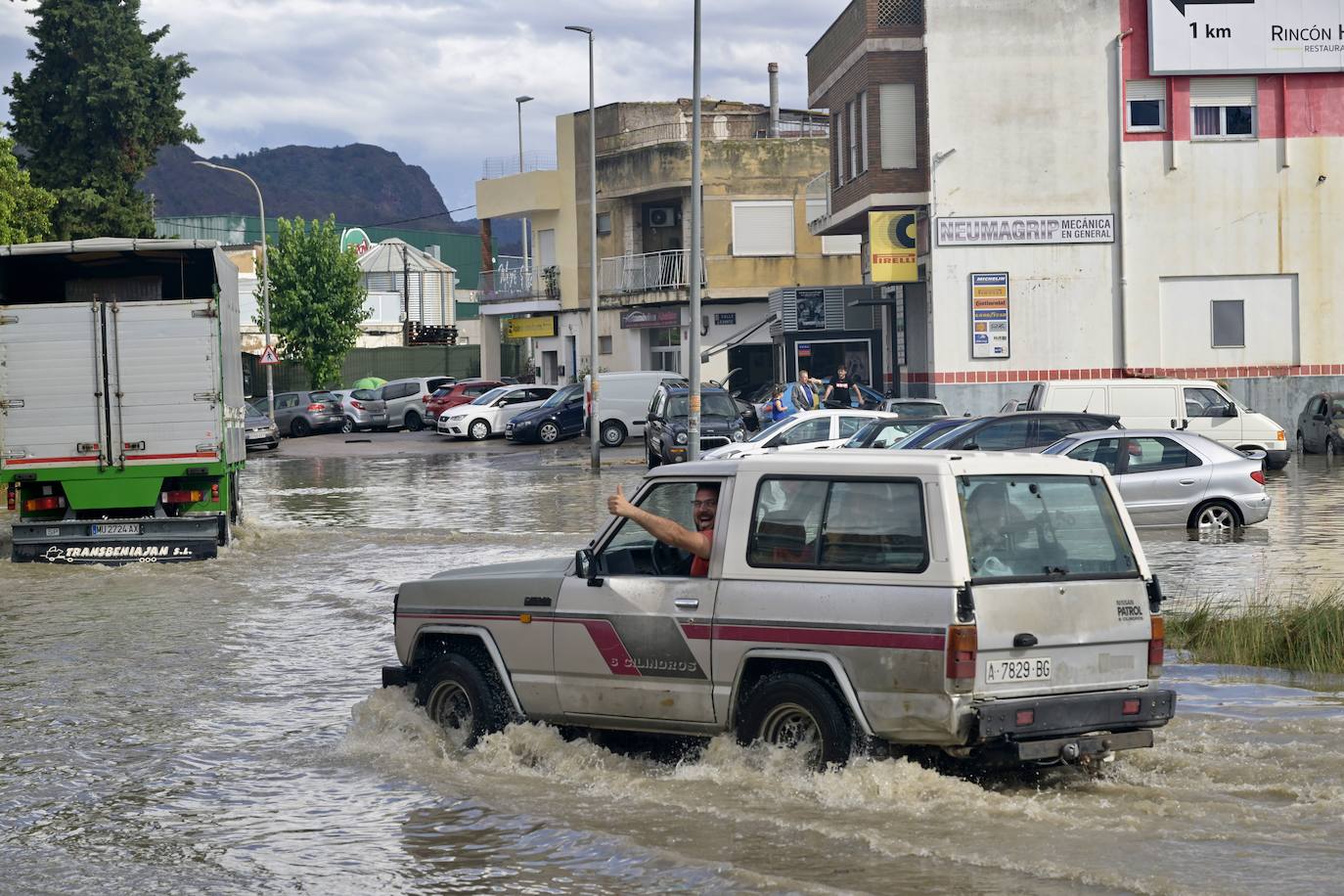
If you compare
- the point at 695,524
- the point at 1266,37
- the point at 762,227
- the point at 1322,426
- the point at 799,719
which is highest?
the point at 1266,37

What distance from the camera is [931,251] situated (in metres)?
36.6

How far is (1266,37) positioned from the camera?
37125 millimetres

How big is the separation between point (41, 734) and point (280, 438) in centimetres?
4528

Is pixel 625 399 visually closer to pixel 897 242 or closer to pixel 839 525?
pixel 897 242

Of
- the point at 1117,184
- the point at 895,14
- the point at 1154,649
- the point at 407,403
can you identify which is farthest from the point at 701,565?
the point at 407,403

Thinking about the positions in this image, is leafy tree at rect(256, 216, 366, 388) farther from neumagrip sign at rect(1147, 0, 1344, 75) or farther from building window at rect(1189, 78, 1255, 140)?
neumagrip sign at rect(1147, 0, 1344, 75)

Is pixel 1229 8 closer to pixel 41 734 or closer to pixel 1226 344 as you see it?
pixel 1226 344

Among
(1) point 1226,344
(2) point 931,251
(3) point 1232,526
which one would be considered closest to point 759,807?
(3) point 1232,526

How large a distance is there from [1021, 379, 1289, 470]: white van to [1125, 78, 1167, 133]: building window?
10284 millimetres

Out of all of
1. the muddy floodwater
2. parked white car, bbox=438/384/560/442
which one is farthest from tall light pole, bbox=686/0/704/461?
parked white car, bbox=438/384/560/442

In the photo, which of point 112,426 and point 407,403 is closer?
point 112,426

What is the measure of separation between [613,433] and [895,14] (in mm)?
12943

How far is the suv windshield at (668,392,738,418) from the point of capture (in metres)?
34.0

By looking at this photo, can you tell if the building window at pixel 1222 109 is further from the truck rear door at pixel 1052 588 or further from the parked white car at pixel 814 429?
the truck rear door at pixel 1052 588
